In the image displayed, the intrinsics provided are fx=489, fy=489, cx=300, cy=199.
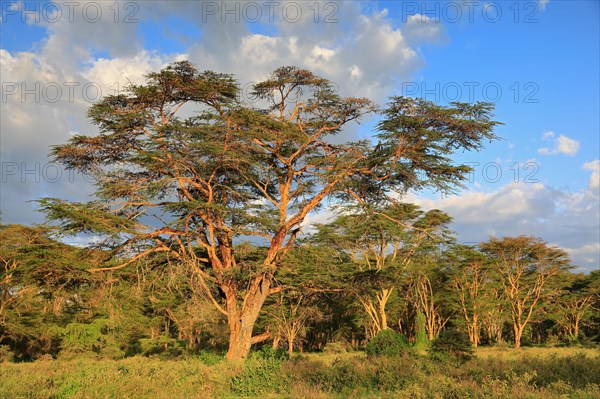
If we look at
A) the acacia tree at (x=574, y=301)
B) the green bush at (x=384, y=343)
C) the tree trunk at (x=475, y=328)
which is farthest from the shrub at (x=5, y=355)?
the acacia tree at (x=574, y=301)

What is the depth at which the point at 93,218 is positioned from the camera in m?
15.7

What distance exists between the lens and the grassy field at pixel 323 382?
378 inches

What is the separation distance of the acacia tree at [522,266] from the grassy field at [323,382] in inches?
1070

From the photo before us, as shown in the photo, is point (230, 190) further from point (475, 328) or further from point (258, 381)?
point (475, 328)

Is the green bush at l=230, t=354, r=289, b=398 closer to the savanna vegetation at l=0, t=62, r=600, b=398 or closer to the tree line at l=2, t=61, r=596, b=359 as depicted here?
the savanna vegetation at l=0, t=62, r=600, b=398

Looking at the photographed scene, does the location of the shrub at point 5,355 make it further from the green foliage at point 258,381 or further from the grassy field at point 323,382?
the green foliage at point 258,381

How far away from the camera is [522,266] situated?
4166 centimetres

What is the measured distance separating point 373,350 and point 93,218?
1455 centimetres

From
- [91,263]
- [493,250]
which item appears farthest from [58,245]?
[493,250]

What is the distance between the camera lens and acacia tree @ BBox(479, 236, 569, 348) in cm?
4028

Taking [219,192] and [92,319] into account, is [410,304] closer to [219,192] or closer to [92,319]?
[92,319]

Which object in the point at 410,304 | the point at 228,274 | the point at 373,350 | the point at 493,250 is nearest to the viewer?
the point at 228,274

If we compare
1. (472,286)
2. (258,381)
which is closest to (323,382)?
(258,381)

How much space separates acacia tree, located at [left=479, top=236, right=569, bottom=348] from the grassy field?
2718 centimetres
